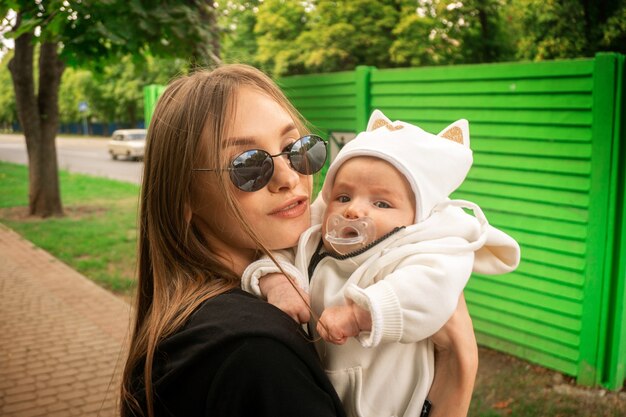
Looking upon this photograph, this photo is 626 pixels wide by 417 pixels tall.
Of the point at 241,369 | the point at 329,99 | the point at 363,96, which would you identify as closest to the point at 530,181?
the point at 363,96

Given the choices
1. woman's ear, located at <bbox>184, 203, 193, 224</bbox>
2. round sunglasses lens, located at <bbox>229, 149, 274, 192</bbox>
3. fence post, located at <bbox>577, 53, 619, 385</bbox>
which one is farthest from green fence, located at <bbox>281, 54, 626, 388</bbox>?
woman's ear, located at <bbox>184, 203, 193, 224</bbox>

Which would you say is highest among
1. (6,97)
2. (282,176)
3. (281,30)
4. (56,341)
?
(6,97)

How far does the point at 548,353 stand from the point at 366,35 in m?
13.2

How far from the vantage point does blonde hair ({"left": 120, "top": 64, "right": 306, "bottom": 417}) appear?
1.52 metres

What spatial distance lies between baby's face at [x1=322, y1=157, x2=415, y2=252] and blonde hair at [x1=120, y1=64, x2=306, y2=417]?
11.0 inches

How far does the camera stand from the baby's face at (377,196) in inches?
62.5

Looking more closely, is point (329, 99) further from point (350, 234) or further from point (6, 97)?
point (6, 97)

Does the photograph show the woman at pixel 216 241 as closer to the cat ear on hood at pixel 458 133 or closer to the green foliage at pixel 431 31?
the cat ear on hood at pixel 458 133

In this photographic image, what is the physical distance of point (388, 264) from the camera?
152 cm

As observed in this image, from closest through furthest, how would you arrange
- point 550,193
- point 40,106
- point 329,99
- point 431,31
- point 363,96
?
point 550,193
point 363,96
point 329,99
point 40,106
point 431,31

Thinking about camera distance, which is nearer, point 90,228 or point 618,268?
point 618,268

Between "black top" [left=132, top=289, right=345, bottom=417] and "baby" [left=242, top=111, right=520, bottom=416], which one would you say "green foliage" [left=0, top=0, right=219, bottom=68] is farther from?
"black top" [left=132, top=289, right=345, bottom=417]

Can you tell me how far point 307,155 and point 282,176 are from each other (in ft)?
0.43

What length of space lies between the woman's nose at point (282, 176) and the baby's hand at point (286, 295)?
250mm
